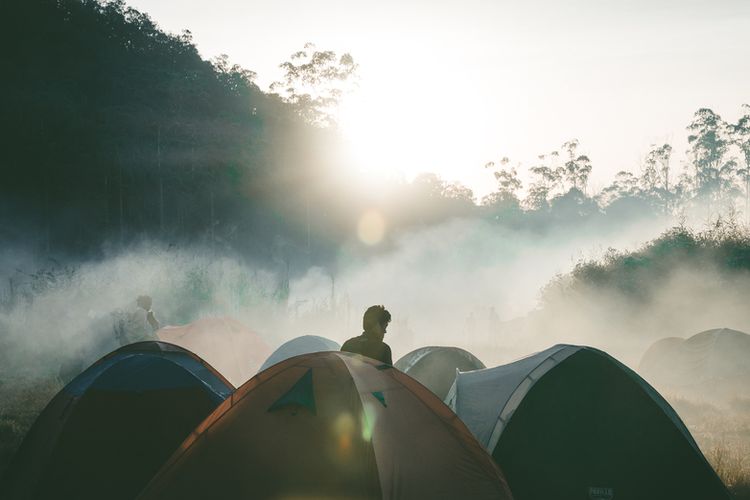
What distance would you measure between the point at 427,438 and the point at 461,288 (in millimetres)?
58449

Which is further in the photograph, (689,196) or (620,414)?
(689,196)

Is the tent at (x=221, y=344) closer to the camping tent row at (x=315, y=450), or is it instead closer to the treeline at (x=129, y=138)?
the camping tent row at (x=315, y=450)

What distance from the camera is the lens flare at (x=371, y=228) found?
54156 millimetres

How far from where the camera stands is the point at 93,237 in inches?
1284

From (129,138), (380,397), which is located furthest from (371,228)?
(380,397)

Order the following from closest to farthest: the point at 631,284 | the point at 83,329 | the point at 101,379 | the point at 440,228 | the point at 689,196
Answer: the point at 101,379
the point at 83,329
the point at 631,284
the point at 440,228
the point at 689,196

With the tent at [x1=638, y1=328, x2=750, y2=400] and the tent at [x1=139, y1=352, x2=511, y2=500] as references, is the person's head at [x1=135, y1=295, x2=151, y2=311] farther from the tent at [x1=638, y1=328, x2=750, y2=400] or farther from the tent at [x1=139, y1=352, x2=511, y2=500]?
the tent at [x1=638, y1=328, x2=750, y2=400]

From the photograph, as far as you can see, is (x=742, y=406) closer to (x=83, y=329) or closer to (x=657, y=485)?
(x=657, y=485)

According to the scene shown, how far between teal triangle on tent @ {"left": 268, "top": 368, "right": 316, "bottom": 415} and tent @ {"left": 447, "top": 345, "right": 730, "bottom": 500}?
2086mm

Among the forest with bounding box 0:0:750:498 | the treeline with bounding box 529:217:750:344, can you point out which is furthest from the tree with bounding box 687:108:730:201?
the treeline with bounding box 529:217:750:344

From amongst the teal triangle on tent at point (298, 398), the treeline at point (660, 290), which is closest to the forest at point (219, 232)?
the treeline at point (660, 290)

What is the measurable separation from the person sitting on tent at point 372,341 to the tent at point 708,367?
10511mm

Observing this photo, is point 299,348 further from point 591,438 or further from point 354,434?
point 354,434

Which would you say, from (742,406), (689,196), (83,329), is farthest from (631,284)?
(689,196)
